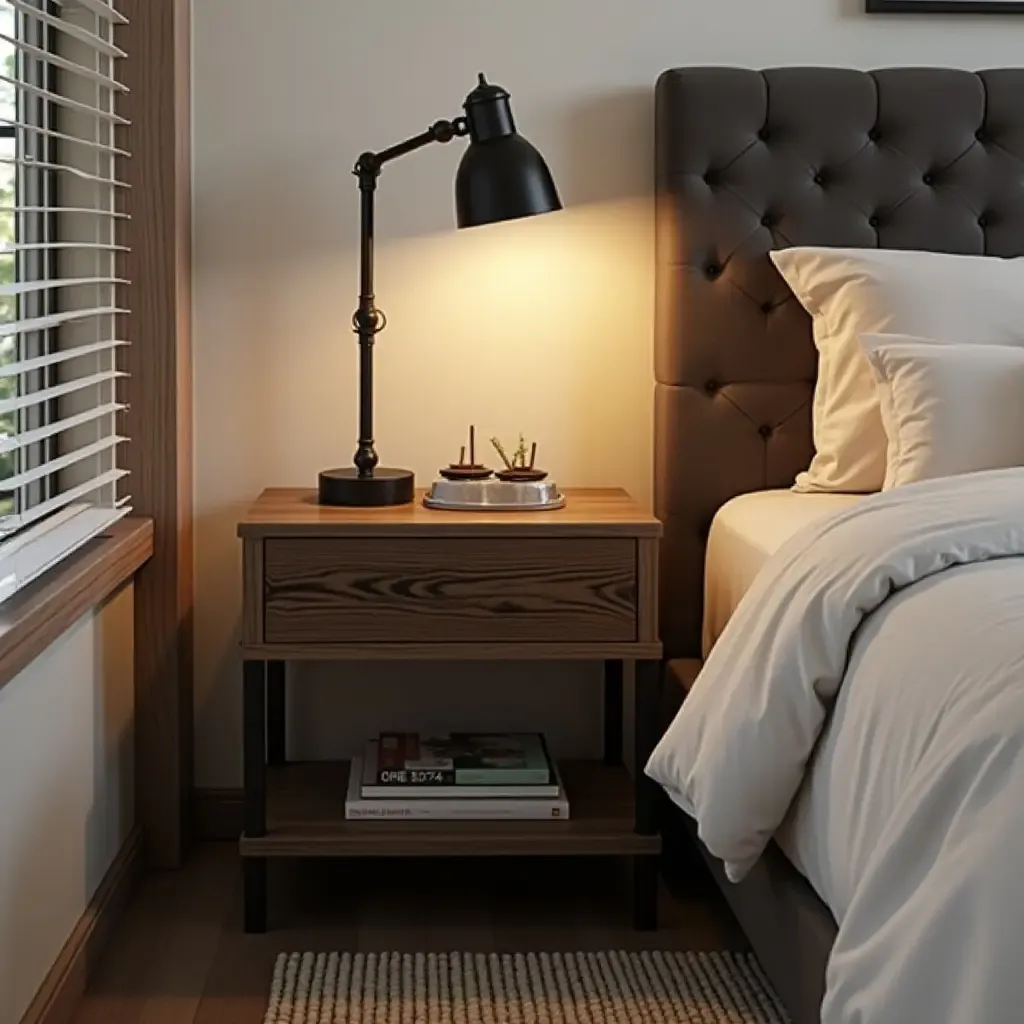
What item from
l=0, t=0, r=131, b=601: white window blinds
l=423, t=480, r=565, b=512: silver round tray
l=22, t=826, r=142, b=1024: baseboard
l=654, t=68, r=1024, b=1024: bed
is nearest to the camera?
l=22, t=826, r=142, b=1024: baseboard

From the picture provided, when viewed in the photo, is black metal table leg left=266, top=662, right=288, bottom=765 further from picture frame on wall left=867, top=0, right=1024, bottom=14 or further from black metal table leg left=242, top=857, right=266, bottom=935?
picture frame on wall left=867, top=0, right=1024, bottom=14

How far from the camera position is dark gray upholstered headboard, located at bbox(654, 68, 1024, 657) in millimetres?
2736

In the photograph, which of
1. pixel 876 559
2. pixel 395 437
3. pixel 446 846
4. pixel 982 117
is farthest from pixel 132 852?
pixel 982 117

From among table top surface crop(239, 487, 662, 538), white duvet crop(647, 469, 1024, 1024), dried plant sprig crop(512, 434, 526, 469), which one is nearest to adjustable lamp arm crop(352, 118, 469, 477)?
table top surface crop(239, 487, 662, 538)

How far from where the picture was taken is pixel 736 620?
6.48 feet

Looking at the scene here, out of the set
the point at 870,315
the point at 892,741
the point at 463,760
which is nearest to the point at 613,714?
the point at 463,760

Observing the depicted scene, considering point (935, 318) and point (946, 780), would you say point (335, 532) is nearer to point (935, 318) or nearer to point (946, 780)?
point (935, 318)

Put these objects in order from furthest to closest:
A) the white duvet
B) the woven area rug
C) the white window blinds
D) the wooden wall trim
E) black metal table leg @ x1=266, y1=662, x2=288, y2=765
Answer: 1. black metal table leg @ x1=266, y1=662, x2=288, y2=765
2. the wooden wall trim
3. the white window blinds
4. the woven area rug
5. the white duvet

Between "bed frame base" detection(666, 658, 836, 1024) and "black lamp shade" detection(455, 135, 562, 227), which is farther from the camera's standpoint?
"black lamp shade" detection(455, 135, 562, 227)

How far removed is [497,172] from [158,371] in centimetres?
66

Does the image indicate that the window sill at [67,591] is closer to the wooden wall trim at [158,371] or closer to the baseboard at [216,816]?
the wooden wall trim at [158,371]

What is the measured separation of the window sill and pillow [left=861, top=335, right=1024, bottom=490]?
1.15 meters

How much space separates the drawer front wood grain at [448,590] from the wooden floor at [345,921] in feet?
1.49

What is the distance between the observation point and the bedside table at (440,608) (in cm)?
235
